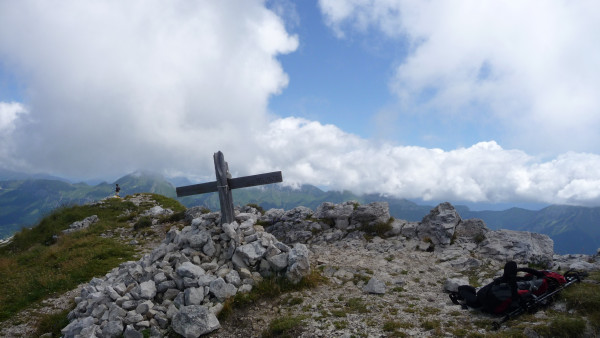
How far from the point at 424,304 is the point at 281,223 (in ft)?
42.6

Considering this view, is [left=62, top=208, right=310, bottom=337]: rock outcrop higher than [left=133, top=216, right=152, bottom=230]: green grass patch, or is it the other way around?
[left=133, top=216, right=152, bottom=230]: green grass patch

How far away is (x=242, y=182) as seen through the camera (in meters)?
13.1

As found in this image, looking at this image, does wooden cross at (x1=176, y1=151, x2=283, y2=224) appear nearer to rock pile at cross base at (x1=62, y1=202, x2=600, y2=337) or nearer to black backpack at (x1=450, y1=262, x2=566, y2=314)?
rock pile at cross base at (x1=62, y1=202, x2=600, y2=337)

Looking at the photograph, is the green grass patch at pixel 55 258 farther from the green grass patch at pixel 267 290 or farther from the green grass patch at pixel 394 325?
the green grass patch at pixel 394 325

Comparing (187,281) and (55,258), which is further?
(55,258)

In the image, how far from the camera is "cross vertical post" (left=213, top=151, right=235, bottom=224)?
1295 cm

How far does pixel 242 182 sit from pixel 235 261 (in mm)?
3491

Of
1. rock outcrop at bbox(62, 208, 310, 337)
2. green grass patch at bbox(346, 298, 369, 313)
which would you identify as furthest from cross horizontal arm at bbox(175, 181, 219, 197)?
green grass patch at bbox(346, 298, 369, 313)

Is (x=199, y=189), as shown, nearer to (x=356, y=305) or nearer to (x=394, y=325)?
(x=356, y=305)

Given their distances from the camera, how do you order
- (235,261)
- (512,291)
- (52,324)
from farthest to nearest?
(235,261) → (52,324) → (512,291)

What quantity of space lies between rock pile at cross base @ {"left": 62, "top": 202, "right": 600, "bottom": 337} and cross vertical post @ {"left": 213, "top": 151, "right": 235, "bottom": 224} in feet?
1.58

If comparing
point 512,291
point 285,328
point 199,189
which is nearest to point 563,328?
point 512,291

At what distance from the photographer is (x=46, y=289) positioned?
14250mm

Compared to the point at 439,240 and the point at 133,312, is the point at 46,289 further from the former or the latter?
the point at 439,240
